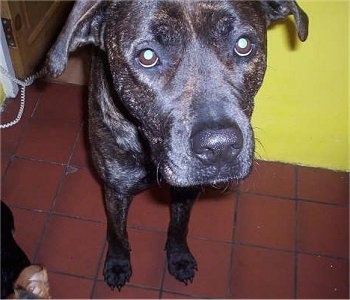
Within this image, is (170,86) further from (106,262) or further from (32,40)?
(32,40)

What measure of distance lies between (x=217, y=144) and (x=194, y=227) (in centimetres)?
157

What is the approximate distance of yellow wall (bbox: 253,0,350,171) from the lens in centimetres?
262

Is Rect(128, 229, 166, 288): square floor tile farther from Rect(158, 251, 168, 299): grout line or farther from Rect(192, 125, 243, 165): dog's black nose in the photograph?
Rect(192, 125, 243, 165): dog's black nose

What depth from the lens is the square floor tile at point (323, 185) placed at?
3.45m

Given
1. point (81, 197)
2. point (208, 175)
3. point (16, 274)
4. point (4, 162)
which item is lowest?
point (81, 197)

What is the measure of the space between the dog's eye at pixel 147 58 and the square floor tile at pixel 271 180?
1.68m

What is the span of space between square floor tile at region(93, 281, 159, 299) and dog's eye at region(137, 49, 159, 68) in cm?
156

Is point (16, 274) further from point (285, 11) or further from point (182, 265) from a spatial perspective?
point (285, 11)

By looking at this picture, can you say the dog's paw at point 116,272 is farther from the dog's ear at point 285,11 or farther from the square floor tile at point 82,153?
Result: the dog's ear at point 285,11

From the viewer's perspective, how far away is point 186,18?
73.9 inches

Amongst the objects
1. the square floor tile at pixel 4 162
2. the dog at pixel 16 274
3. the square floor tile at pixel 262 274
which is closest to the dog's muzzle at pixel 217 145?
the dog at pixel 16 274

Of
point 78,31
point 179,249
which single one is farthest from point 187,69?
point 179,249

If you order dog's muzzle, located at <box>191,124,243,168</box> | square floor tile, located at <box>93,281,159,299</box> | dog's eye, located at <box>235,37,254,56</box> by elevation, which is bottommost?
square floor tile, located at <box>93,281,159,299</box>

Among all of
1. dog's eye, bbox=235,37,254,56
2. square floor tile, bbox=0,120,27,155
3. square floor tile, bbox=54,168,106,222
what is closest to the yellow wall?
dog's eye, bbox=235,37,254,56
